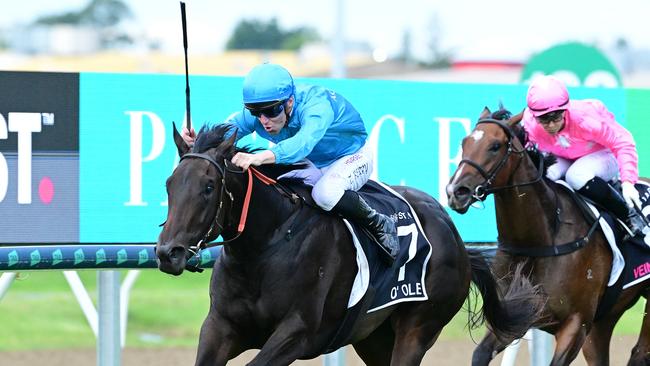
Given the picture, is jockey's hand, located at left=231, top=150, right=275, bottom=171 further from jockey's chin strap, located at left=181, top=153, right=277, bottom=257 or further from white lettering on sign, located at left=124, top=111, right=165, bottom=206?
white lettering on sign, located at left=124, top=111, right=165, bottom=206

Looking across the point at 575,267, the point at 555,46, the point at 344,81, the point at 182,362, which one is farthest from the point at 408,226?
the point at 555,46

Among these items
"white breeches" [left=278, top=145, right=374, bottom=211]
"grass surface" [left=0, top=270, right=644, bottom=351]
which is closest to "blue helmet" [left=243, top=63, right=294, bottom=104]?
"white breeches" [left=278, top=145, right=374, bottom=211]

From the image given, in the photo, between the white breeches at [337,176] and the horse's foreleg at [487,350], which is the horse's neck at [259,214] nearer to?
the white breeches at [337,176]

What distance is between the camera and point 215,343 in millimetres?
4473

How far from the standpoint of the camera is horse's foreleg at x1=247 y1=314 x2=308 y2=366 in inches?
173

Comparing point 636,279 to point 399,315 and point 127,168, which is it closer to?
point 399,315

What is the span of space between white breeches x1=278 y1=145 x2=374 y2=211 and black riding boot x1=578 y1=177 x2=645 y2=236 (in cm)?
145

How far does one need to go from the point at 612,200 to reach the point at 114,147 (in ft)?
8.17

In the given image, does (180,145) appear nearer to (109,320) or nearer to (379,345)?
(379,345)

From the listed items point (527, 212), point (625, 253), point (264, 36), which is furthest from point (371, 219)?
point (264, 36)

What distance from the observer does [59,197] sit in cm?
584

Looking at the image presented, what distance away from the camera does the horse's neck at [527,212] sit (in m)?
5.75

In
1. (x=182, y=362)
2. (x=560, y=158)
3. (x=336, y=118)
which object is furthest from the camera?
(x=182, y=362)

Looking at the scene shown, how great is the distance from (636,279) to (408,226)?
1558mm
